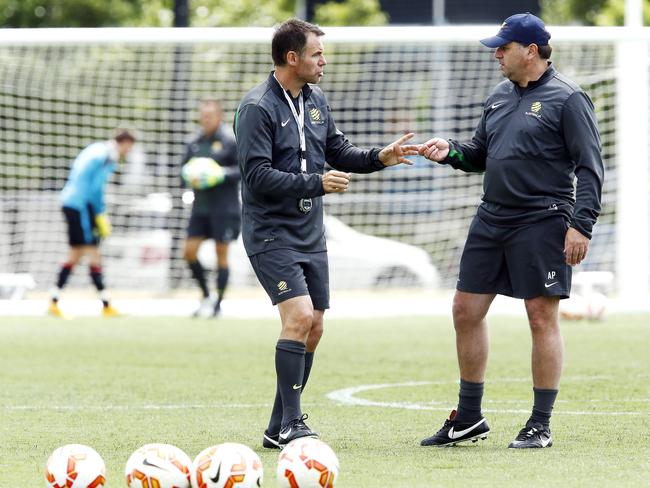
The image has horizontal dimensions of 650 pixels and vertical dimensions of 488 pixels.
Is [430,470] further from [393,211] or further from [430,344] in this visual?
[393,211]

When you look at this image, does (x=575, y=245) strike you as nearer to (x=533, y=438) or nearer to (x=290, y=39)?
(x=533, y=438)

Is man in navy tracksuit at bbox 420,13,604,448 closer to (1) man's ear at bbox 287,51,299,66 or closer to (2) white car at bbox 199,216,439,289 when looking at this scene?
(1) man's ear at bbox 287,51,299,66

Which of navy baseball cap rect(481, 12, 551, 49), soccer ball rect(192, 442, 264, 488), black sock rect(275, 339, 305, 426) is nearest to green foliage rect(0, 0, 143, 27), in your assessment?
navy baseball cap rect(481, 12, 551, 49)

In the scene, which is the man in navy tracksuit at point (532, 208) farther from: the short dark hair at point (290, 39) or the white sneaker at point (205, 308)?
the white sneaker at point (205, 308)

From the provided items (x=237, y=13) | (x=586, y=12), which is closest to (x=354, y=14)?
(x=237, y=13)

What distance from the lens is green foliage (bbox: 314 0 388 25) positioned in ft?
108

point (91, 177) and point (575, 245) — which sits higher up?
point (575, 245)

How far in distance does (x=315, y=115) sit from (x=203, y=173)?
835 centimetres

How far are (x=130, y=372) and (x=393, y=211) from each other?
999 centimetres

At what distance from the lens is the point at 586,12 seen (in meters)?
34.3

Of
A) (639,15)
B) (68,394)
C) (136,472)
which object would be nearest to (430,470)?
(136,472)

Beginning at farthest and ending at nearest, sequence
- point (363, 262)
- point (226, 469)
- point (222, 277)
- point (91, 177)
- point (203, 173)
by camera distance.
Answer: point (363, 262) < point (91, 177) < point (222, 277) < point (203, 173) < point (226, 469)

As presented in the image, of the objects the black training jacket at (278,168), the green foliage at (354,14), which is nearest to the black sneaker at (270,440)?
the black training jacket at (278,168)

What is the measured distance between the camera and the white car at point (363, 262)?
20.3 meters
